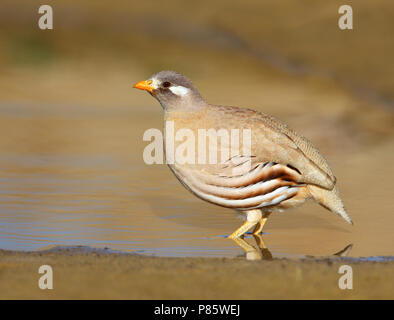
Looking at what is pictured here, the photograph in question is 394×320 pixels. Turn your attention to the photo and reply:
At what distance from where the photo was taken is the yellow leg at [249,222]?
33.9ft

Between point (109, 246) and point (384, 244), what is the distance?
279cm

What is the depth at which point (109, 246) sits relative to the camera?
9.90 meters

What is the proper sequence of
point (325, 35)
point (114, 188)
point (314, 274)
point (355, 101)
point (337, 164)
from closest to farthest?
1. point (314, 274)
2. point (114, 188)
3. point (337, 164)
4. point (355, 101)
5. point (325, 35)

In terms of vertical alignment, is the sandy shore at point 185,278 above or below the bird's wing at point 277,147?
below

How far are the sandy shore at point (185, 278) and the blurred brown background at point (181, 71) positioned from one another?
3962mm

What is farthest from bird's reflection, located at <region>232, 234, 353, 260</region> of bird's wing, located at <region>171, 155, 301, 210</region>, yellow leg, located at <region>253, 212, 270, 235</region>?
bird's wing, located at <region>171, 155, 301, 210</region>

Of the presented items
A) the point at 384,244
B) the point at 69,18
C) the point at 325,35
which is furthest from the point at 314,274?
the point at 69,18

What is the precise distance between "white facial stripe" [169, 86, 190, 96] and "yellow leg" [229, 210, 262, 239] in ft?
4.70

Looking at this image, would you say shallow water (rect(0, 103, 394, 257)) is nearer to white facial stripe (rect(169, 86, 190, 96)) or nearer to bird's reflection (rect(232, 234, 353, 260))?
bird's reflection (rect(232, 234, 353, 260))

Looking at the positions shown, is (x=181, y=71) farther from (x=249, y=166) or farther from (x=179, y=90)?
(x=249, y=166)

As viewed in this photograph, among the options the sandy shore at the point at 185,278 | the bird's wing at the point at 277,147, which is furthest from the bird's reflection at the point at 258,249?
the bird's wing at the point at 277,147

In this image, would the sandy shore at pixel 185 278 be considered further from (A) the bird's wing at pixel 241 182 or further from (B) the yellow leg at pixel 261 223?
(B) the yellow leg at pixel 261 223

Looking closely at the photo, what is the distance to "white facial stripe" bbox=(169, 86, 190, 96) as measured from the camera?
10.4 metres

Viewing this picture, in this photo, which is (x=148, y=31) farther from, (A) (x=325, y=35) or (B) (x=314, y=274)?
(B) (x=314, y=274)
